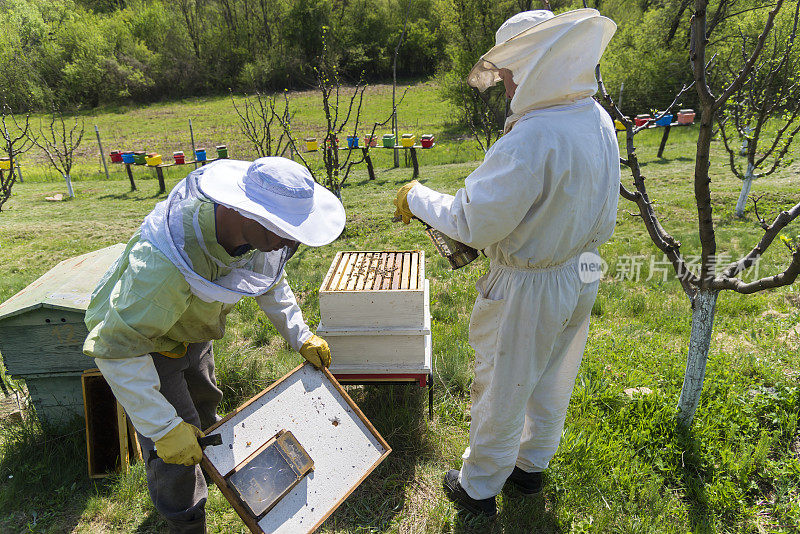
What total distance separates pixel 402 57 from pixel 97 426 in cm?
3960

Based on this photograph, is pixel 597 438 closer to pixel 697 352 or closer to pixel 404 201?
pixel 697 352

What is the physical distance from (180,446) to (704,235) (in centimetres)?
276

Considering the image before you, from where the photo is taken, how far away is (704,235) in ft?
8.47

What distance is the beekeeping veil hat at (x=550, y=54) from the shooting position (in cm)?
181

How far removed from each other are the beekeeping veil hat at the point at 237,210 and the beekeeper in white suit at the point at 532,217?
0.56 metres

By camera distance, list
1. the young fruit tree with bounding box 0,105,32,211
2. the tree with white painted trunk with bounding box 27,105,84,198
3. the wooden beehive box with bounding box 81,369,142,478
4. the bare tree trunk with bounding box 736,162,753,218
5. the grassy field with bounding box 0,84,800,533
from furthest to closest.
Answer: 1. the tree with white painted trunk with bounding box 27,105,84,198
2. the bare tree trunk with bounding box 736,162,753,218
3. the young fruit tree with bounding box 0,105,32,211
4. the wooden beehive box with bounding box 81,369,142,478
5. the grassy field with bounding box 0,84,800,533

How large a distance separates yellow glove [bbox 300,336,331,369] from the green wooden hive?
1.29 meters

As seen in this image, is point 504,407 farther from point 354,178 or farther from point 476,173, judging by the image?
point 354,178

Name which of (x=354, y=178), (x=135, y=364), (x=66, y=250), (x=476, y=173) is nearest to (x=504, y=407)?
(x=476, y=173)

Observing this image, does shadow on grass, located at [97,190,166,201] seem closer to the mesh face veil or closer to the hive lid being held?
the hive lid being held

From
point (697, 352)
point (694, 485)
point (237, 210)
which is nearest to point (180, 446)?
point (237, 210)

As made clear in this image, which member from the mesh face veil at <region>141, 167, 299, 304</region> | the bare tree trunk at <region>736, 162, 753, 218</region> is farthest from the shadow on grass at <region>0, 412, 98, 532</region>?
the bare tree trunk at <region>736, 162, 753, 218</region>

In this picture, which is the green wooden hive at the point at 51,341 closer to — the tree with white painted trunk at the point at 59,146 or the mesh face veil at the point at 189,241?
the mesh face veil at the point at 189,241

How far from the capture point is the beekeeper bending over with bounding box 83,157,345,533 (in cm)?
179
